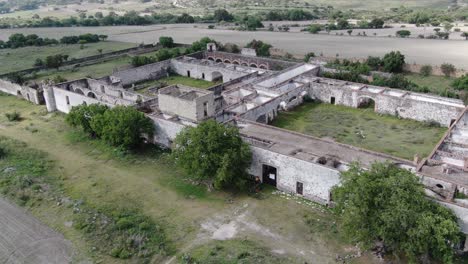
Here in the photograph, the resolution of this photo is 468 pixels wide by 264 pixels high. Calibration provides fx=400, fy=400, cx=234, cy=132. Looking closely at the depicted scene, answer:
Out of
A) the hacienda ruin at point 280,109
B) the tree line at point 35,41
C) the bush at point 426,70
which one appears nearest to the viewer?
the hacienda ruin at point 280,109

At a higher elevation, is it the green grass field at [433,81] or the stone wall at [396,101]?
the stone wall at [396,101]

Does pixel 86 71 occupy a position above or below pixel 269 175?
above

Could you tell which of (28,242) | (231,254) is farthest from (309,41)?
(28,242)

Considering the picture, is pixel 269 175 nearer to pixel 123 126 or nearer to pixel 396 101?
pixel 123 126

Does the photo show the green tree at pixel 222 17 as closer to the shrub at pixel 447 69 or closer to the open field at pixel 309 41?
the open field at pixel 309 41

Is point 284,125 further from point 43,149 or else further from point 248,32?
point 248,32

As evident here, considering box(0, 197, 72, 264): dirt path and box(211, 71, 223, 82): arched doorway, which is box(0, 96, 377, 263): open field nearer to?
box(0, 197, 72, 264): dirt path

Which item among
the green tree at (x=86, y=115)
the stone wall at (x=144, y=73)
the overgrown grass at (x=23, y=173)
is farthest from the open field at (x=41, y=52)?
the overgrown grass at (x=23, y=173)
